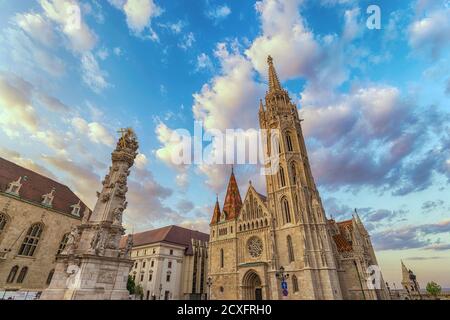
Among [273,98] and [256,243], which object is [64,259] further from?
[273,98]

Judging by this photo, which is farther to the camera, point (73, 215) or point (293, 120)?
point (293, 120)

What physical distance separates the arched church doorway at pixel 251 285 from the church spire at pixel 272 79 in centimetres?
3492

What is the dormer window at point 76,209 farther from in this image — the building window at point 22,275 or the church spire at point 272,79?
the church spire at point 272,79

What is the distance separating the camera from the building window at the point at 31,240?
24547 millimetres

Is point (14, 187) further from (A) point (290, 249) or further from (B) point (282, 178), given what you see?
(B) point (282, 178)

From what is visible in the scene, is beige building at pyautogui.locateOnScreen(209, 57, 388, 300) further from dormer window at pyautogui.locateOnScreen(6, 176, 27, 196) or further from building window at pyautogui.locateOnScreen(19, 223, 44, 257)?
dormer window at pyautogui.locateOnScreen(6, 176, 27, 196)

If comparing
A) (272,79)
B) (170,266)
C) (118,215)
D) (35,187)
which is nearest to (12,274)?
(35,187)

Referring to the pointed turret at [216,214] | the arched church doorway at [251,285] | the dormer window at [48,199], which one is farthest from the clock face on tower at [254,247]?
the dormer window at [48,199]

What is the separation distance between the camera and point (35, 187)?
28.2 metres

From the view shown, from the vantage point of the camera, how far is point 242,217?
36312mm

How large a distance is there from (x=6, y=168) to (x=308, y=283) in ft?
128

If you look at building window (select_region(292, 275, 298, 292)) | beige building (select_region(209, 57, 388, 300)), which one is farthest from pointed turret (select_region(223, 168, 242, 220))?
building window (select_region(292, 275, 298, 292))

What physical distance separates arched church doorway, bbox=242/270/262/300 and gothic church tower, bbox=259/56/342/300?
3.40 metres
